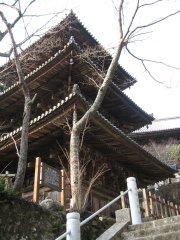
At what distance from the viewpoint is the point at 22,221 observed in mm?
6879

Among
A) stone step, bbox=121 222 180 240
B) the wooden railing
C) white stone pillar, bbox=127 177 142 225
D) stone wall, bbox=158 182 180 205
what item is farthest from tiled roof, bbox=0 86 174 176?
stone wall, bbox=158 182 180 205

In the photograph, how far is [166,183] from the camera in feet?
94.9

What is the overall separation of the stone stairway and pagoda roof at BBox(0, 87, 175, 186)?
157 inches

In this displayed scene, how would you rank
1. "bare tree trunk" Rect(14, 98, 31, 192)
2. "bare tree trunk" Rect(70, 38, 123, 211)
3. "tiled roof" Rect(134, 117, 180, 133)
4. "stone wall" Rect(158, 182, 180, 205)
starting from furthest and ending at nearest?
1. "tiled roof" Rect(134, 117, 180, 133)
2. "stone wall" Rect(158, 182, 180, 205)
3. "bare tree trunk" Rect(14, 98, 31, 192)
4. "bare tree trunk" Rect(70, 38, 123, 211)

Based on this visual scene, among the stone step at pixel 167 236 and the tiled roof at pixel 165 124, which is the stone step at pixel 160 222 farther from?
the tiled roof at pixel 165 124

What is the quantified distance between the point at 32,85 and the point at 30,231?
7.98 metres

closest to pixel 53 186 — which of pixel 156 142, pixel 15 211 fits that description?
pixel 15 211

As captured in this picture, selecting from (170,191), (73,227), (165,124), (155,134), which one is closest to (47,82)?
(73,227)

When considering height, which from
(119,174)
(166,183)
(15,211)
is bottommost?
(15,211)

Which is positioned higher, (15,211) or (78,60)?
(78,60)

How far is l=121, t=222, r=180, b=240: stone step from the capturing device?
246 inches

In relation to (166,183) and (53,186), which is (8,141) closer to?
(53,186)

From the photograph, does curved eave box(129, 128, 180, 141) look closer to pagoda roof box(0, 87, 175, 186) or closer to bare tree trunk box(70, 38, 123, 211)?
pagoda roof box(0, 87, 175, 186)

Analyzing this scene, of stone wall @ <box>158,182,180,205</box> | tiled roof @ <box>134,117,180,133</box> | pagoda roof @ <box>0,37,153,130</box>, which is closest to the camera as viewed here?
pagoda roof @ <box>0,37,153,130</box>
